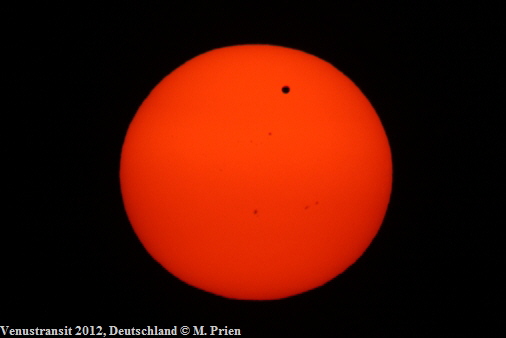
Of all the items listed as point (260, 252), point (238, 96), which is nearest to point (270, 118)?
point (238, 96)

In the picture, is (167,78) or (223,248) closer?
(223,248)

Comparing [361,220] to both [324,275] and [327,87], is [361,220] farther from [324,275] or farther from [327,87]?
[327,87]

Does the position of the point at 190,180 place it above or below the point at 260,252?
above

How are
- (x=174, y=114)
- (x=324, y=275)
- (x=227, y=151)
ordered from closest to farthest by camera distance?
1. (x=227, y=151)
2. (x=174, y=114)
3. (x=324, y=275)

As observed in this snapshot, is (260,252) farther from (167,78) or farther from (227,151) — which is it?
(167,78)

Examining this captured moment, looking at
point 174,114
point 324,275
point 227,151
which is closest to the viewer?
point 227,151

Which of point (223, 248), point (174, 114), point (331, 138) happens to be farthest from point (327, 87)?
point (223, 248)

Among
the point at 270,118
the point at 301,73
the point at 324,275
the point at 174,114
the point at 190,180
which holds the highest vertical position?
the point at 301,73
